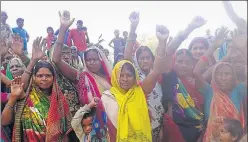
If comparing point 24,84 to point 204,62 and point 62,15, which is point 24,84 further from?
point 204,62

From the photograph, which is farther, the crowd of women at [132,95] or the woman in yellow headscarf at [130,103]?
the woman in yellow headscarf at [130,103]

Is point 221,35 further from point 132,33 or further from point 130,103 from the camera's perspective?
point 130,103

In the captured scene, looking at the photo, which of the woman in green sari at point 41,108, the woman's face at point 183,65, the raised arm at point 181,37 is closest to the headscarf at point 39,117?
the woman in green sari at point 41,108

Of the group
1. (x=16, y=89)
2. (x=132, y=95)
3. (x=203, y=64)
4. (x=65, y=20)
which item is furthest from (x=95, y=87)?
(x=203, y=64)

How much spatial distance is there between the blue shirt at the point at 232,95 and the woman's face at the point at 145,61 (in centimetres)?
59

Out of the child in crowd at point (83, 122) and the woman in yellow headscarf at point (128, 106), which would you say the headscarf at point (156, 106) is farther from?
the child in crowd at point (83, 122)

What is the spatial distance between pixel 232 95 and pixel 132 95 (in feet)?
3.31

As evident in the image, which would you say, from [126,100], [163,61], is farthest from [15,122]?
[163,61]

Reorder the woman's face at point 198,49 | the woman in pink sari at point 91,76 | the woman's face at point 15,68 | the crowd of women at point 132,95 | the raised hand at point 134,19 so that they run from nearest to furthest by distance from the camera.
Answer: the crowd of women at point 132,95
the woman in pink sari at point 91,76
the raised hand at point 134,19
the woman's face at point 15,68
the woman's face at point 198,49

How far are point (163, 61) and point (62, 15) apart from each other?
1.09 m

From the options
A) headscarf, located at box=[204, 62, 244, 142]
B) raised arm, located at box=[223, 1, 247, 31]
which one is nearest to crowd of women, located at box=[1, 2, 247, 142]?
headscarf, located at box=[204, 62, 244, 142]

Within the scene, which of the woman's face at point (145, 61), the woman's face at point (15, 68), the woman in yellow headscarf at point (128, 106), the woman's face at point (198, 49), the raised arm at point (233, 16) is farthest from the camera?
the woman's face at point (198, 49)

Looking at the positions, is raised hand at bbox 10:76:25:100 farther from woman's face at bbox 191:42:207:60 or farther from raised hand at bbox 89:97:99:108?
woman's face at bbox 191:42:207:60

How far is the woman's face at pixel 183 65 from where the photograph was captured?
373 cm
